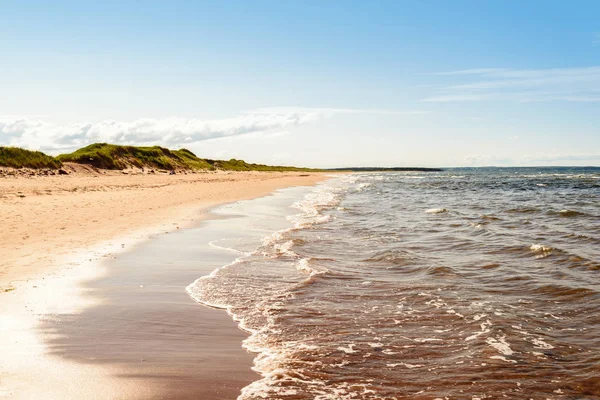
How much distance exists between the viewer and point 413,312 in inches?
303

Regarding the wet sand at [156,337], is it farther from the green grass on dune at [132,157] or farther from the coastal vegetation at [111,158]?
the green grass on dune at [132,157]

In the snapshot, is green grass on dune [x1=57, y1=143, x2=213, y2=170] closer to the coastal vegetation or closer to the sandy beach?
the coastal vegetation

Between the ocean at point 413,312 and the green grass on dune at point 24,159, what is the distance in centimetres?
3300

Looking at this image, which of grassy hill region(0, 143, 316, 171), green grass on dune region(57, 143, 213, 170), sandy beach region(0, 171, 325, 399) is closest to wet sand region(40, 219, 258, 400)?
sandy beach region(0, 171, 325, 399)

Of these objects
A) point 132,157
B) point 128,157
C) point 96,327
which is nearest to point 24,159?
point 128,157

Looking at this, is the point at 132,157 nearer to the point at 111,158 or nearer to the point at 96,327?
the point at 111,158

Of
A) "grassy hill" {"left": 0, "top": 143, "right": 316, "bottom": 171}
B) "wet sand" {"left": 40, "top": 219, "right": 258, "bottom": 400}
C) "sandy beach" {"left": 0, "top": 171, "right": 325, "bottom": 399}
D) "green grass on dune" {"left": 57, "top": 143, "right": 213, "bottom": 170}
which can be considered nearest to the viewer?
"sandy beach" {"left": 0, "top": 171, "right": 325, "bottom": 399}

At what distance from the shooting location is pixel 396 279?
1002cm

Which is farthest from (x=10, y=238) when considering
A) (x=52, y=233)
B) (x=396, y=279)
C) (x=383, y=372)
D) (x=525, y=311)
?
(x=525, y=311)

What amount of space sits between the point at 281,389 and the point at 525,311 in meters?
4.90

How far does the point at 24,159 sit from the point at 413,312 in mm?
43228

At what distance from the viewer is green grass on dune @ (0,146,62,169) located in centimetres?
3997

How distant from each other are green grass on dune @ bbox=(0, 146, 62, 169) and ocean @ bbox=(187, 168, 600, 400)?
32997 mm

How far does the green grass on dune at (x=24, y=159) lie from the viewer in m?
40.0
